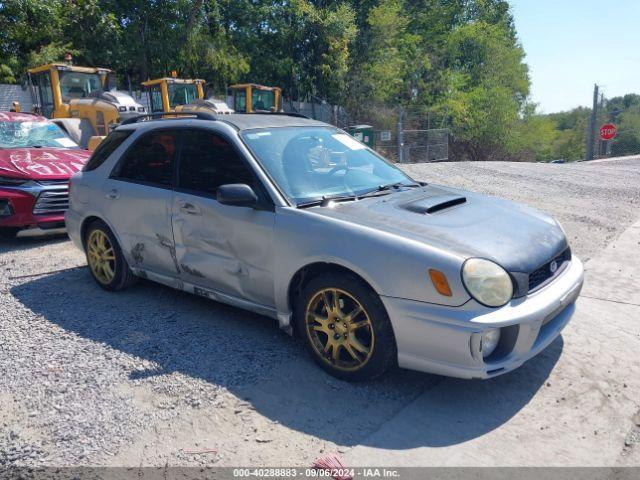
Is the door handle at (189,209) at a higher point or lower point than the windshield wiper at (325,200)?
lower

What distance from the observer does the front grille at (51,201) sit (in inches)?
277

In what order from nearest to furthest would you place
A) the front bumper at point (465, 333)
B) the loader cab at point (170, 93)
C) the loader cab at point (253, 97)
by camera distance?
1. the front bumper at point (465, 333)
2. the loader cab at point (170, 93)
3. the loader cab at point (253, 97)

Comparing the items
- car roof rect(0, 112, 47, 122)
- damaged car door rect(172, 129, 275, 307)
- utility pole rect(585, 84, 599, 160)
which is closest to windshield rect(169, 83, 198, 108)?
car roof rect(0, 112, 47, 122)

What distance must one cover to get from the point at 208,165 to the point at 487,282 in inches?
94.4

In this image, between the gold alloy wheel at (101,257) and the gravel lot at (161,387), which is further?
the gold alloy wheel at (101,257)

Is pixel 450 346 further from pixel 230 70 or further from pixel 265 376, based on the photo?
pixel 230 70

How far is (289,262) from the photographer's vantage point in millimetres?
3637

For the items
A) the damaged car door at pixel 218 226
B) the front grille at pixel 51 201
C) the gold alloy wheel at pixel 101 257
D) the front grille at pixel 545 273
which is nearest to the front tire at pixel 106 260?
the gold alloy wheel at pixel 101 257

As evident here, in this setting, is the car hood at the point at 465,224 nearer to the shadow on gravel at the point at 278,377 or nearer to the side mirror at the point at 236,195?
the side mirror at the point at 236,195

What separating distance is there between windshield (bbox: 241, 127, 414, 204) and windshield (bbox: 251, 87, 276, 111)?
55.7ft

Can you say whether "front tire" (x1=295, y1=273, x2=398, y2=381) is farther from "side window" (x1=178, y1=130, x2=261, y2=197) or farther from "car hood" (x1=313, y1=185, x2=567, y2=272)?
"side window" (x1=178, y1=130, x2=261, y2=197)

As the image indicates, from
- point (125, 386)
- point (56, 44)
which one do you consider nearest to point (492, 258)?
point (125, 386)

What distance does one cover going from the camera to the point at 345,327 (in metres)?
3.42

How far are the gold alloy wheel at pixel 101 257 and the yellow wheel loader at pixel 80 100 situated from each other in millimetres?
7347
